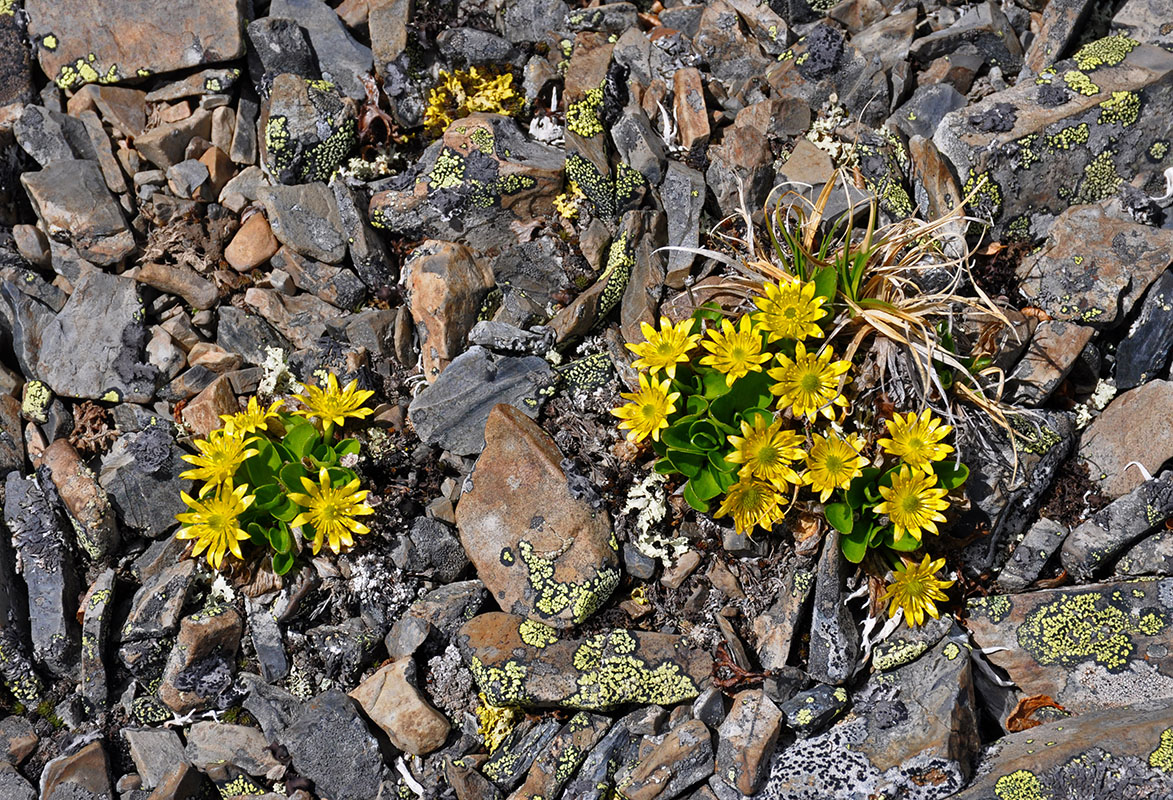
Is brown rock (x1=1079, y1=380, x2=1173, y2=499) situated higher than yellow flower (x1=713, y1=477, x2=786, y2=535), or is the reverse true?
yellow flower (x1=713, y1=477, x2=786, y2=535)

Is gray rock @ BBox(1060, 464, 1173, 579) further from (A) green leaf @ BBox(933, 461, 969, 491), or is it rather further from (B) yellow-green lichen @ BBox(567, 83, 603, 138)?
(B) yellow-green lichen @ BBox(567, 83, 603, 138)

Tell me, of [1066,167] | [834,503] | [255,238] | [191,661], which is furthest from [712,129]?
[191,661]

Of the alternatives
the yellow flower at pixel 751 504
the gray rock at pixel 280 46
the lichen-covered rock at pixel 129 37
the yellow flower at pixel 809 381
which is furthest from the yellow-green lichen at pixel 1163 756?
the lichen-covered rock at pixel 129 37

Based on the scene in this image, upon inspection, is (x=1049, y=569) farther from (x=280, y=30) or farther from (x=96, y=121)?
(x=96, y=121)

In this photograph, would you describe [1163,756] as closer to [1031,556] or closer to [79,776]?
[1031,556]

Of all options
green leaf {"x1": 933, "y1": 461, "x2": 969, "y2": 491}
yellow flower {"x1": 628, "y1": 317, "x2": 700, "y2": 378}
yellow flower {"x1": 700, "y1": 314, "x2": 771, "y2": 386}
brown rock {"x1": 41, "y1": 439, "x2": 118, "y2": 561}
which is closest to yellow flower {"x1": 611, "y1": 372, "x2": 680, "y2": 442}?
yellow flower {"x1": 628, "y1": 317, "x2": 700, "y2": 378}
